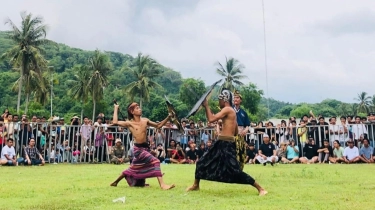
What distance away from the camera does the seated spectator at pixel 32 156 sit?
14.5 metres

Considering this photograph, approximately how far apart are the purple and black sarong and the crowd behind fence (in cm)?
786

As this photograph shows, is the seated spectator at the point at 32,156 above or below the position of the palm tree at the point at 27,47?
below

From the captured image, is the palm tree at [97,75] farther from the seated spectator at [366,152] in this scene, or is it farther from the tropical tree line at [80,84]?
the seated spectator at [366,152]

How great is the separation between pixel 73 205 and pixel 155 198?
4.12 ft

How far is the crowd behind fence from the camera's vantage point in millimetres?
15148

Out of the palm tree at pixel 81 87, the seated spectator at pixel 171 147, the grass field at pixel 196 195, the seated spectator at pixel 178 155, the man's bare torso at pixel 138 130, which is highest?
the palm tree at pixel 81 87

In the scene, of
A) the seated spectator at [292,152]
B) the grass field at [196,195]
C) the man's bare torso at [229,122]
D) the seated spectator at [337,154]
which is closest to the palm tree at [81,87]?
the seated spectator at [292,152]

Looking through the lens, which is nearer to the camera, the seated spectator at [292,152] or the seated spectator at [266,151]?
the seated spectator at [266,151]

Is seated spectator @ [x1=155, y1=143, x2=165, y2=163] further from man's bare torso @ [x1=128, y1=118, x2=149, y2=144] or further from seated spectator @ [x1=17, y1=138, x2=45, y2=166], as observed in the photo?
man's bare torso @ [x1=128, y1=118, x2=149, y2=144]

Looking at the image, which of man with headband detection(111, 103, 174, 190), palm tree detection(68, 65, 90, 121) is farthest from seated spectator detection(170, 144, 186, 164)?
palm tree detection(68, 65, 90, 121)

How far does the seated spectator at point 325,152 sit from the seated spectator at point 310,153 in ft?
0.60

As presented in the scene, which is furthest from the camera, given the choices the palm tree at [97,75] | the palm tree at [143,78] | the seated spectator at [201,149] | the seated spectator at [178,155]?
the palm tree at [143,78]

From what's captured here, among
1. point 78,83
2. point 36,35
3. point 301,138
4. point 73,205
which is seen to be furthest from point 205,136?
point 78,83

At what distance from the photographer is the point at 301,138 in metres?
16.8
